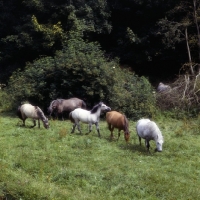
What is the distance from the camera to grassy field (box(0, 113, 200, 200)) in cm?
1068

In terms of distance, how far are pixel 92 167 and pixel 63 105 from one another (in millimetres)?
7761

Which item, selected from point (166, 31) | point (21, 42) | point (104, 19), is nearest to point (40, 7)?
point (21, 42)

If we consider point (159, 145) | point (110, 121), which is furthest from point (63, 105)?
point (159, 145)

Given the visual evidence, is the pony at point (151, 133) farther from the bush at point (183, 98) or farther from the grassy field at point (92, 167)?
the bush at point (183, 98)

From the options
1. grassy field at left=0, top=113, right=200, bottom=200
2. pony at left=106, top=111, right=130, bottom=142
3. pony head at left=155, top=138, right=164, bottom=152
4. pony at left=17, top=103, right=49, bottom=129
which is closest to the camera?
grassy field at left=0, top=113, right=200, bottom=200

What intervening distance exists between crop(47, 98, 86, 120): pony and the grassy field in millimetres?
3090

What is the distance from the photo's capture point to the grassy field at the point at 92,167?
1068cm

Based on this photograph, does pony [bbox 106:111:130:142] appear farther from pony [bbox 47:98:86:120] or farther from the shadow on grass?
the shadow on grass

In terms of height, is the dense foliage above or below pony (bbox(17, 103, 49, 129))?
above

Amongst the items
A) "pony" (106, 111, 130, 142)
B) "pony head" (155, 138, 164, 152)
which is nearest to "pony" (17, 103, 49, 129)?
"pony" (106, 111, 130, 142)

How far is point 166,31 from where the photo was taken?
2492 centimetres

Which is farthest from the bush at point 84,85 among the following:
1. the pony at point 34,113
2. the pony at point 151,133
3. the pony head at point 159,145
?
the pony head at point 159,145

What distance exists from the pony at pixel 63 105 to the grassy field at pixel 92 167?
309 centimetres

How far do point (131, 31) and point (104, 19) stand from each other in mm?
2224
